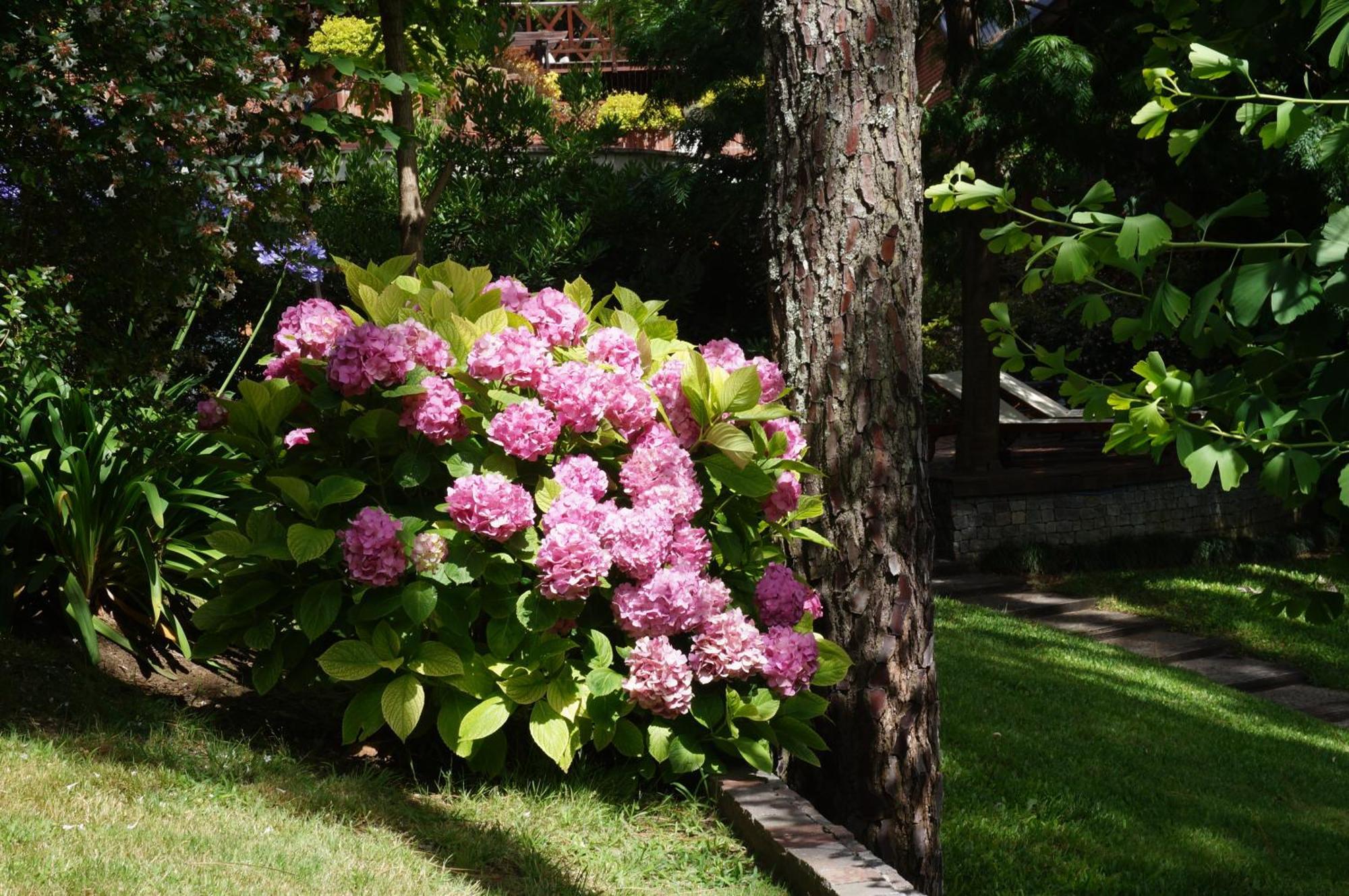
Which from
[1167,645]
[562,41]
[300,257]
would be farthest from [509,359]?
[562,41]

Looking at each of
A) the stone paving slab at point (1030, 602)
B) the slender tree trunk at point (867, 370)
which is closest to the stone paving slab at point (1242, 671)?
the stone paving slab at point (1030, 602)

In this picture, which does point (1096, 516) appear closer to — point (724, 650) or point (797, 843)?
point (724, 650)

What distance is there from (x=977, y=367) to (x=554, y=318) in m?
7.27

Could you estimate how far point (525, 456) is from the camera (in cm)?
335

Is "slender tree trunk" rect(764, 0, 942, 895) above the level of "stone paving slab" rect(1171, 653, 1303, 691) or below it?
above

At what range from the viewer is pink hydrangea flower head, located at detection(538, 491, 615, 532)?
3.25 metres

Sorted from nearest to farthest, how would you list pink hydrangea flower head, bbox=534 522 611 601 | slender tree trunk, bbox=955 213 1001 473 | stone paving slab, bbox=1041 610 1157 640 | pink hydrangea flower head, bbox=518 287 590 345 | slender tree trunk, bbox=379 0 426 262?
pink hydrangea flower head, bbox=534 522 611 601, pink hydrangea flower head, bbox=518 287 590 345, slender tree trunk, bbox=379 0 426 262, stone paving slab, bbox=1041 610 1157 640, slender tree trunk, bbox=955 213 1001 473

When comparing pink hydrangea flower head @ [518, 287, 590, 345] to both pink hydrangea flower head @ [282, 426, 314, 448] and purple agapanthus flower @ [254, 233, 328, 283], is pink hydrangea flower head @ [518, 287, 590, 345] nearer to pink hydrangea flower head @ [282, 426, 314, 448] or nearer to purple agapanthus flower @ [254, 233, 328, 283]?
pink hydrangea flower head @ [282, 426, 314, 448]

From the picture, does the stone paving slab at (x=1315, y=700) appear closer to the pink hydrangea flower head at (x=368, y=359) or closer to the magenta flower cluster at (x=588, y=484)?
the magenta flower cluster at (x=588, y=484)


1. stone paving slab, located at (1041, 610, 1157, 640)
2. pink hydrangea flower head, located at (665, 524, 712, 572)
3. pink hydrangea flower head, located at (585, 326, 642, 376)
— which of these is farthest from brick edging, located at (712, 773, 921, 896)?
stone paving slab, located at (1041, 610, 1157, 640)

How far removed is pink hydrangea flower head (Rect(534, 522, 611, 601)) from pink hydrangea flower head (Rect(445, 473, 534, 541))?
0.33 ft

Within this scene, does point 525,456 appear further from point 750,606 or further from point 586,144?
point 586,144

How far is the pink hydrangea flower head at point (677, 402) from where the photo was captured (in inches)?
141

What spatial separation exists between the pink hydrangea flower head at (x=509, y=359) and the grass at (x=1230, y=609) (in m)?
6.51
